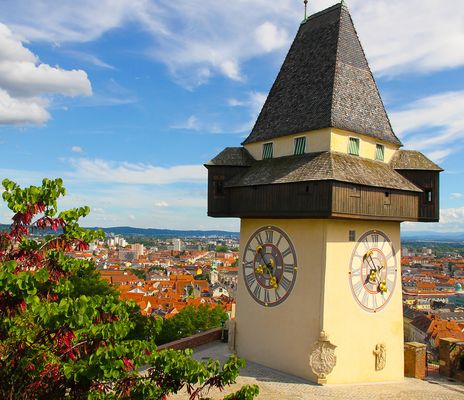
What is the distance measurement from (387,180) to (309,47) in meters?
4.62

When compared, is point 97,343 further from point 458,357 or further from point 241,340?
point 458,357

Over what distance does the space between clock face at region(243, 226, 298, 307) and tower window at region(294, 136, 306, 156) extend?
2105 millimetres

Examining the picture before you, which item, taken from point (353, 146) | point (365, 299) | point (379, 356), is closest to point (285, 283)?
point (365, 299)

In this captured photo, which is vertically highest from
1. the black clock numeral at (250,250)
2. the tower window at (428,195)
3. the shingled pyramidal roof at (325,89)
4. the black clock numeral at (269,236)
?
the shingled pyramidal roof at (325,89)

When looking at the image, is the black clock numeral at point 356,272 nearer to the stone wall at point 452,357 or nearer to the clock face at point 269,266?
the clock face at point 269,266

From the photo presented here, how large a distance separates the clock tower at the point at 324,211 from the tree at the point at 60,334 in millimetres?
6191

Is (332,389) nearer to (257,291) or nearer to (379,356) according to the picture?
(379,356)

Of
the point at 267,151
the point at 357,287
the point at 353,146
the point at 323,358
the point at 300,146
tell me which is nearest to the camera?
the point at 323,358

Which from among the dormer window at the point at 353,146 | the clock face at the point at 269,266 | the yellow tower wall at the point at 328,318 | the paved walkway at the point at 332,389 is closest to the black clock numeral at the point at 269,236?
the clock face at the point at 269,266

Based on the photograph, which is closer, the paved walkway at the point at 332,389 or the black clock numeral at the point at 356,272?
the paved walkway at the point at 332,389

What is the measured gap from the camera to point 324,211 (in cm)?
997

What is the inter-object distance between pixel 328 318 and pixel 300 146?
4.40m

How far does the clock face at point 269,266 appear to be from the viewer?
11.3 m

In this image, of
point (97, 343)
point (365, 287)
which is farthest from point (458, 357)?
point (97, 343)
